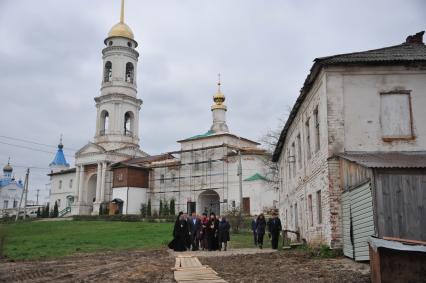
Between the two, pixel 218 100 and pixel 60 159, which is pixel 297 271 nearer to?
pixel 218 100

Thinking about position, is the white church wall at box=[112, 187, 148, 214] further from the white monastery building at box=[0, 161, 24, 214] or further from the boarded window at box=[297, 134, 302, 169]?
the white monastery building at box=[0, 161, 24, 214]

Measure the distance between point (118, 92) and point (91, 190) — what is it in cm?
1334

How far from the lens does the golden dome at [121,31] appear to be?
6078 centimetres

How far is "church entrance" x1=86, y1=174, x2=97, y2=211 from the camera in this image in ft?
203

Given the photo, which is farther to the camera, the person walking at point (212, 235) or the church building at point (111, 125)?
the church building at point (111, 125)

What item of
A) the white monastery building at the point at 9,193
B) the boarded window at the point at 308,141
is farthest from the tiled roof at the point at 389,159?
the white monastery building at the point at 9,193

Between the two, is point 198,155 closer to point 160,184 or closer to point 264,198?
point 160,184

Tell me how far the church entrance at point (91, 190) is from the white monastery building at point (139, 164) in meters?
0.13

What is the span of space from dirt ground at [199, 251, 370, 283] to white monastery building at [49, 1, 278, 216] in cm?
3627

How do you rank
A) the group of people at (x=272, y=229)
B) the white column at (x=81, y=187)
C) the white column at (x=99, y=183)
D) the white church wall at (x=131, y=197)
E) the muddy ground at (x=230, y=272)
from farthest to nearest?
1. the white column at (x=81, y=187)
2. the white column at (x=99, y=183)
3. the white church wall at (x=131, y=197)
4. the group of people at (x=272, y=229)
5. the muddy ground at (x=230, y=272)

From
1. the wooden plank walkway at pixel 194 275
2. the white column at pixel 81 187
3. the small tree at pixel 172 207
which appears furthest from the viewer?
the white column at pixel 81 187

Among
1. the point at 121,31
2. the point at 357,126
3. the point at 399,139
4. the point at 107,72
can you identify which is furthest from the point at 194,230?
the point at 121,31

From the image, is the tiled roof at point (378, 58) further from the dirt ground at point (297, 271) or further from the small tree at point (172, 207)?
the small tree at point (172, 207)

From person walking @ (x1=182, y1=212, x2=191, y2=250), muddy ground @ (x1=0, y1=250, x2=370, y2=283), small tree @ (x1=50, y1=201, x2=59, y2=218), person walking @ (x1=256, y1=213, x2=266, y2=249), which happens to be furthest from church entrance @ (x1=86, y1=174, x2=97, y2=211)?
muddy ground @ (x1=0, y1=250, x2=370, y2=283)
